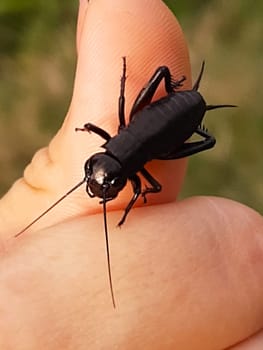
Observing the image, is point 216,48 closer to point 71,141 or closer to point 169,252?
point 71,141

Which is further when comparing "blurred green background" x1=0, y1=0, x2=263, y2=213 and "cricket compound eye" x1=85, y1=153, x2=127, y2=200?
"blurred green background" x1=0, y1=0, x2=263, y2=213

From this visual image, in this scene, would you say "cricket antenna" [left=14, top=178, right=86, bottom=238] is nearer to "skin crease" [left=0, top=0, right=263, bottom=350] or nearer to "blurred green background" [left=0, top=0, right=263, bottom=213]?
"skin crease" [left=0, top=0, right=263, bottom=350]

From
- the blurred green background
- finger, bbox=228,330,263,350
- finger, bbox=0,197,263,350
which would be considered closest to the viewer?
finger, bbox=0,197,263,350

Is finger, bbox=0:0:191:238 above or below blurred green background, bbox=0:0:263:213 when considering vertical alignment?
above

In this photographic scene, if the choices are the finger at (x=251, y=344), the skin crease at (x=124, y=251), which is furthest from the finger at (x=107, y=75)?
the finger at (x=251, y=344)

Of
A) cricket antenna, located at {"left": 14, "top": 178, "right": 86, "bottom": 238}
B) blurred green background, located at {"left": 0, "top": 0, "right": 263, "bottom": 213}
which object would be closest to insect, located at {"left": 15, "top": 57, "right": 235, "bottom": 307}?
cricket antenna, located at {"left": 14, "top": 178, "right": 86, "bottom": 238}

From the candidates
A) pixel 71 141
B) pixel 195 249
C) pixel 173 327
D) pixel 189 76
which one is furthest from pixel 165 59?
pixel 173 327

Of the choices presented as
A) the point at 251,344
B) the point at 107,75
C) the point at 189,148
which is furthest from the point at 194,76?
the point at 251,344

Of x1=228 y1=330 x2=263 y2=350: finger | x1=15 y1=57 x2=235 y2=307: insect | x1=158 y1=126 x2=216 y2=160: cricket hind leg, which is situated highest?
x1=15 y1=57 x2=235 y2=307: insect

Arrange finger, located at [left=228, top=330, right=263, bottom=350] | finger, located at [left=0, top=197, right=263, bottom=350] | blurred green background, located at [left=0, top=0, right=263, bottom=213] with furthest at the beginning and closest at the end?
1. blurred green background, located at [left=0, top=0, right=263, bottom=213]
2. finger, located at [left=228, top=330, right=263, bottom=350]
3. finger, located at [left=0, top=197, right=263, bottom=350]
